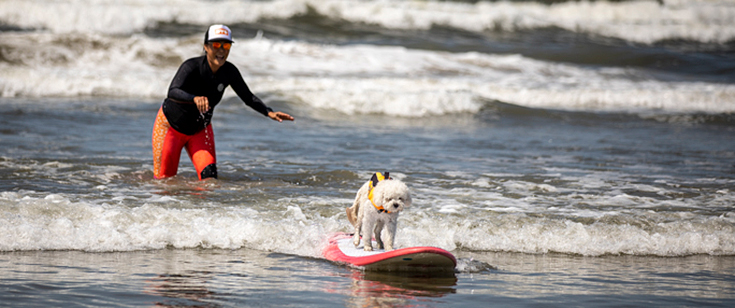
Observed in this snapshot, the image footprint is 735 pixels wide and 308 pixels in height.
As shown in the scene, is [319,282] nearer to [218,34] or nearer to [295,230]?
[295,230]

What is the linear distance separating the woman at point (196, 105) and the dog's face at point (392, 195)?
77.4 inches

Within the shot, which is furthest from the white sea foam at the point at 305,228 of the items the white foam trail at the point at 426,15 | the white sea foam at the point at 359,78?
the white foam trail at the point at 426,15

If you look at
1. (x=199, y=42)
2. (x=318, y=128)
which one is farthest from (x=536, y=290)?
(x=199, y=42)

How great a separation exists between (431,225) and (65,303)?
2.85 m

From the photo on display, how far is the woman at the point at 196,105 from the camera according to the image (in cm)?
604

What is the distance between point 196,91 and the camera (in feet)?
20.7

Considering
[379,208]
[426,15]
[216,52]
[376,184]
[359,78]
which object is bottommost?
[379,208]

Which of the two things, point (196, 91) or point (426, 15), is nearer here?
point (196, 91)

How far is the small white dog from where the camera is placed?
13.1ft

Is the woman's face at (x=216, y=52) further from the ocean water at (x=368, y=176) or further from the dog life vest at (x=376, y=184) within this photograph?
the dog life vest at (x=376, y=184)

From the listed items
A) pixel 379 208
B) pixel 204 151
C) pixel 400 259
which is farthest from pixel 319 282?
pixel 204 151

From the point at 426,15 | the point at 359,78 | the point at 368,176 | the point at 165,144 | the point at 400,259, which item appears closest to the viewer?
the point at 400,259

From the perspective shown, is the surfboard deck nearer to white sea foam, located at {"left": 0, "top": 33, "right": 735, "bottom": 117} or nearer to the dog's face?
the dog's face

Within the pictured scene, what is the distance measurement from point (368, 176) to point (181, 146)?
213 cm
